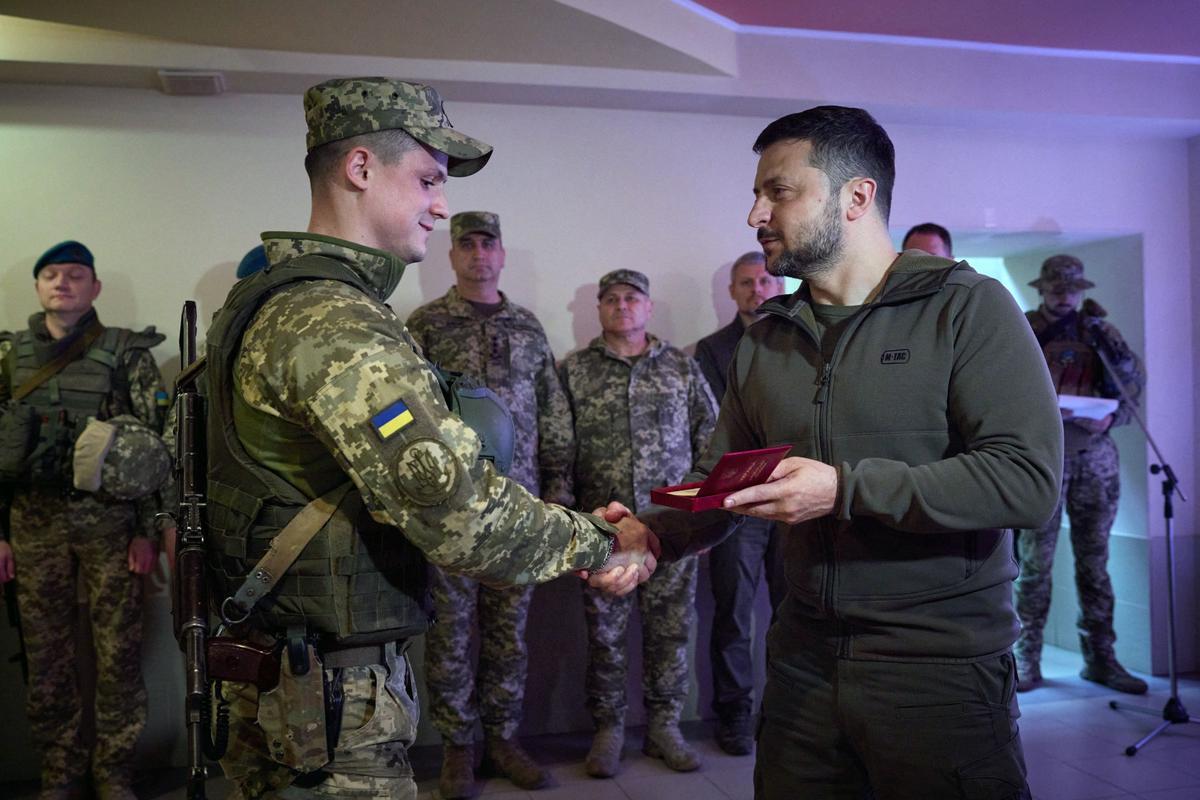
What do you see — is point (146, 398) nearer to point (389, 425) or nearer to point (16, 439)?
point (16, 439)

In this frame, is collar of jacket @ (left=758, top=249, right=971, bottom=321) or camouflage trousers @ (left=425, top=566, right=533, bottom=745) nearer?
→ collar of jacket @ (left=758, top=249, right=971, bottom=321)

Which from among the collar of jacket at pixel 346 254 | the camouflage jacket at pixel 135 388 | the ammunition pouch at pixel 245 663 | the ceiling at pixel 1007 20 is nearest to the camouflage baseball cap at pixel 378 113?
the collar of jacket at pixel 346 254

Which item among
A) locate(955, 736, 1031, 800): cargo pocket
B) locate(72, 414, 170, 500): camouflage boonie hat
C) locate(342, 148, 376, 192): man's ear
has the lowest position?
locate(955, 736, 1031, 800): cargo pocket

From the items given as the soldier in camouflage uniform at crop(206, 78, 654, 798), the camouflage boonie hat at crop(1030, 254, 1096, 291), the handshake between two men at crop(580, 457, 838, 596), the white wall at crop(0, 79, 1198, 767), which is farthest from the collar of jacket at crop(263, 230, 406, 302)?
the camouflage boonie hat at crop(1030, 254, 1096, 291)

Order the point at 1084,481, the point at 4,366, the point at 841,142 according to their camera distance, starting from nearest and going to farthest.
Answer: the point at 841,142
the point at 4,366
the point at 1084,481

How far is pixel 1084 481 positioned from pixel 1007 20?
7.48 ft

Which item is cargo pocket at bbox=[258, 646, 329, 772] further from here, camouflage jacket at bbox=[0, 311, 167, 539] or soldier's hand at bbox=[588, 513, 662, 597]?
camouflage jacket at bbox=[0, 311, 167, 539]

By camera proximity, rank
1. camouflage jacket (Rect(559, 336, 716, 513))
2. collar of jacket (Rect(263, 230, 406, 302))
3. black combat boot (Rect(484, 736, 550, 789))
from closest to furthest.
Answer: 1. collar of jacket (Rect(263, 230, 406, 302))
2. black combat boot (Rect(484, 736, 550, 789))
3. camouflage jacket (Rect(559, 336, 716, 513))

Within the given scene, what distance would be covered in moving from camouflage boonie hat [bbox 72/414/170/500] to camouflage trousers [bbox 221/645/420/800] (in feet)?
6.80

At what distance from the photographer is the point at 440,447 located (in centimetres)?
152

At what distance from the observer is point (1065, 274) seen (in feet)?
15.9

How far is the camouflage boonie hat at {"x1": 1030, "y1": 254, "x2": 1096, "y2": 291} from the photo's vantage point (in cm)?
484

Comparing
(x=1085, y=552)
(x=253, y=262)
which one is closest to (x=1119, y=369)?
(x=1085, y=552)

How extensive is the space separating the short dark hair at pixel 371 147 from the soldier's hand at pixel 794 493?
3.05 feet
